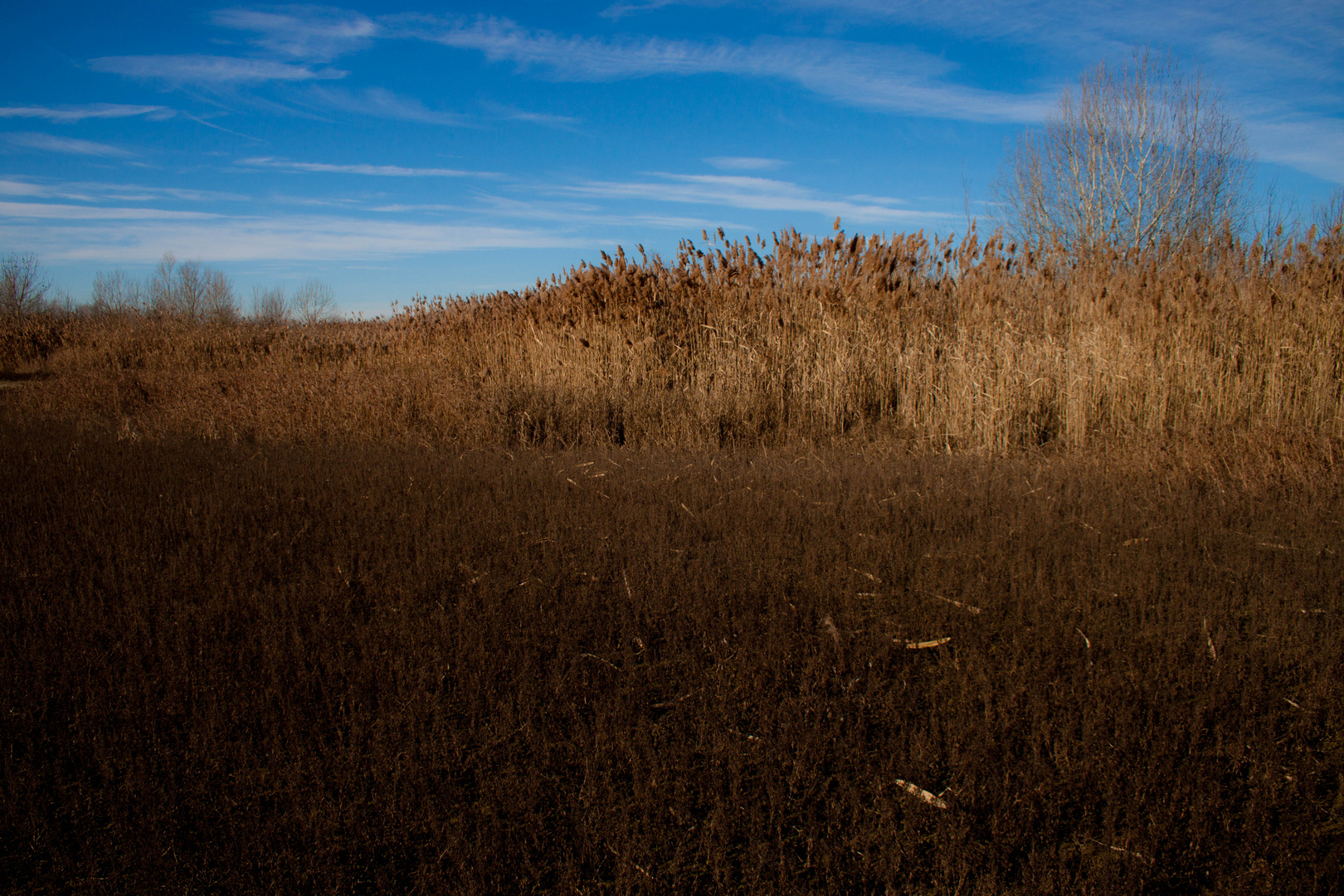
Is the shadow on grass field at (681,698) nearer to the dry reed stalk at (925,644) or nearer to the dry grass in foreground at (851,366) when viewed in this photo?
the dry reed stalk at (925,644)

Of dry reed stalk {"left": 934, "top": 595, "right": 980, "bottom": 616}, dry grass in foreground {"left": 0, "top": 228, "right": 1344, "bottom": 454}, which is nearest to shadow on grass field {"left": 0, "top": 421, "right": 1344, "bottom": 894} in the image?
dry reed stalk {"left": 934, "top": 595, "right": 980, "bottom": 616}

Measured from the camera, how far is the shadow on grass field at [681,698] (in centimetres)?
195

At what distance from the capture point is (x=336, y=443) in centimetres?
779

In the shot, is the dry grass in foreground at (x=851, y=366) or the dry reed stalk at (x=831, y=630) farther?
the dry grass in foreground at (x=851, y=366)

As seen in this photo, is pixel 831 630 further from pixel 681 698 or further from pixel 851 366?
pixel 851 366

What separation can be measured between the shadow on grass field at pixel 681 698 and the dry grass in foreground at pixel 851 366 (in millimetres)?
2203

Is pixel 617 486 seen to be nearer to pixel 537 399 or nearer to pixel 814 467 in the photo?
pixel 814 467

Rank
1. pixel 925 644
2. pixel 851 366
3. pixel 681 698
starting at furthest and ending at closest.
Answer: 1. pixel 851 366
2. pixel 925 644
3. pixel 681 698

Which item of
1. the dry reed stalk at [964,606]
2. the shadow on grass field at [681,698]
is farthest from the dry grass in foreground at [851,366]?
the dry reed stalk at [964,606]

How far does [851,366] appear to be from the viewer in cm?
814

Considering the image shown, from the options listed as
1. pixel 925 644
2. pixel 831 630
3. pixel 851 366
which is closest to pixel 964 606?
pixel 925 644

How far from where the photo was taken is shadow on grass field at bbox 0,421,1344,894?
6.39ft

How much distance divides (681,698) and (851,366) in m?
6.09

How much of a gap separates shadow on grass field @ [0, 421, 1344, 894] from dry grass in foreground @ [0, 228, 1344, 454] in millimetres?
2203
